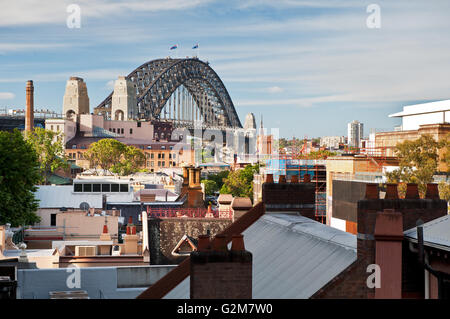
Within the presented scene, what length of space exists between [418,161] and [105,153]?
113 m

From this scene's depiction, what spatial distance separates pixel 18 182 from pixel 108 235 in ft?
37.8

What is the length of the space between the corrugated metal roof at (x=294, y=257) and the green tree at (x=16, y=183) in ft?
93.0

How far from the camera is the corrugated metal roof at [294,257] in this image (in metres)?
9.71

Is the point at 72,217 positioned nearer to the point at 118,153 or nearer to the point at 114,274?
the point at 114,274

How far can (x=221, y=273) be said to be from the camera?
8609 mm

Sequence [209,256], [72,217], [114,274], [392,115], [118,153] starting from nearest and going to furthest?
[209,256] < [114,274] < [72,217] < [392,115] < [118,153]

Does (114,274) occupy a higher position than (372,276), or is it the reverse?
(372,276)

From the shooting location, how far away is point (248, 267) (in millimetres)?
8633

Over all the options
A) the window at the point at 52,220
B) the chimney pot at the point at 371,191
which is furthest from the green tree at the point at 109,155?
the chimney pot at the point at 371,191

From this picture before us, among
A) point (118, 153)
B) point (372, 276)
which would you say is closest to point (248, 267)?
point (372, 276)

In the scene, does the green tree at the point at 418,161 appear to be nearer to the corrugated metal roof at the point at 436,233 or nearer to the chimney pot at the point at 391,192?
the corrugated metal roof at the point at 436,233

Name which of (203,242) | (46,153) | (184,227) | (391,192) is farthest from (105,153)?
(391,192)

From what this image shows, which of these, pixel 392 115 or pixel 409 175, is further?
pixel 392 115

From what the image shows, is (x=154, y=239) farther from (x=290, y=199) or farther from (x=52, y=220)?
(x=52, y=220)
